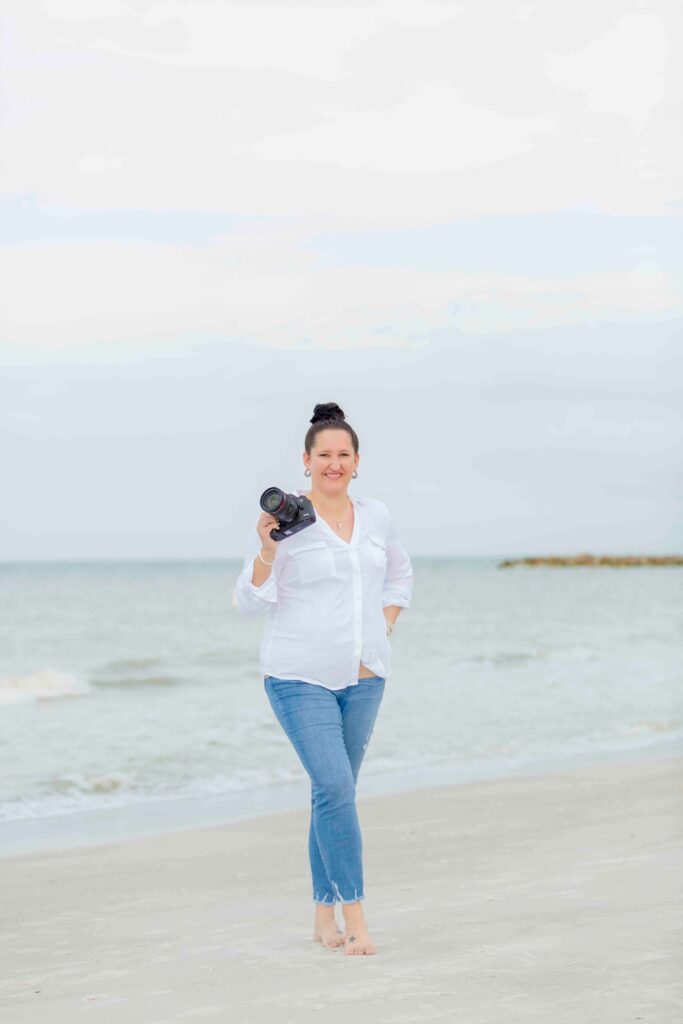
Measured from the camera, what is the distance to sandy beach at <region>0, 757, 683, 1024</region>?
139 inches

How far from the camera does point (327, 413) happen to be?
14.1 ft

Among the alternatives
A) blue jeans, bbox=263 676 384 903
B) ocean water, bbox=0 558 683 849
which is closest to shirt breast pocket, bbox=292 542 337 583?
blue jeans, bbox=263 676 384 903

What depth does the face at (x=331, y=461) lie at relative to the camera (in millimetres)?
4215

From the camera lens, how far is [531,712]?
1430 cm

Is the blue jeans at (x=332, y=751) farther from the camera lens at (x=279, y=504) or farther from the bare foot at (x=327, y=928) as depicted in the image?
the camera lens at (x=279, y=504)

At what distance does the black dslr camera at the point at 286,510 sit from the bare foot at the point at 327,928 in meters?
1.22

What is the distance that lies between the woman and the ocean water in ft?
12.6

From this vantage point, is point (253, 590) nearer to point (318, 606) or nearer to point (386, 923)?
point (318, 606)

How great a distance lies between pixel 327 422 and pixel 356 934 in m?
1.59

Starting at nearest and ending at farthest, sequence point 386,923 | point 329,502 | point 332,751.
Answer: point 332,751 < point 329,502 < point 386,923

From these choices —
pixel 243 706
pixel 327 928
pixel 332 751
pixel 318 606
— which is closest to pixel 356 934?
pixel 327 928

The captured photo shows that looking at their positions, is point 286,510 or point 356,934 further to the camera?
point 356,934

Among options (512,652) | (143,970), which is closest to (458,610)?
(512,652)

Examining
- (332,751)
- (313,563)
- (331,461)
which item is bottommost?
(332,751)
